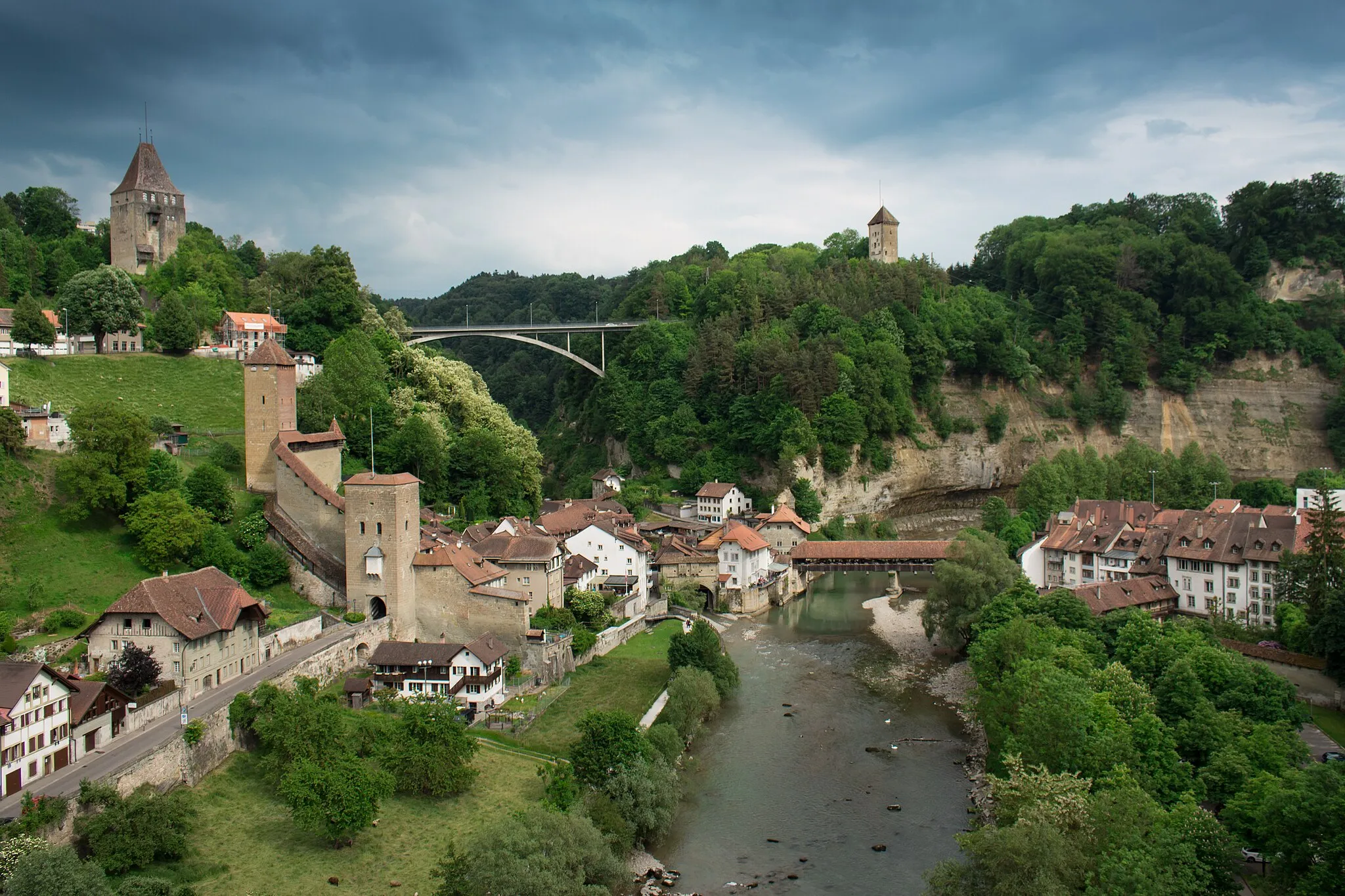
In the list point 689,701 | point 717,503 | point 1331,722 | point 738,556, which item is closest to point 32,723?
point 689,701

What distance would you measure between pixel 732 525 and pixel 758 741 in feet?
76.6

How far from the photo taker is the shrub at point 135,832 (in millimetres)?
21953

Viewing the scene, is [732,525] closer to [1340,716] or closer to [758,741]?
[758,741]

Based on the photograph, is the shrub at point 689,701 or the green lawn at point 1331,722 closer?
the green lawn at point 1331,722

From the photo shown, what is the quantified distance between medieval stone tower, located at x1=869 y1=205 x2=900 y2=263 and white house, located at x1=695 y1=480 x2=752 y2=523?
34.5 meters

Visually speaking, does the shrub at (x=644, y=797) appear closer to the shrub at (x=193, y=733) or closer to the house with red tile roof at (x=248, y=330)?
the shrub at (x=193, y=733)

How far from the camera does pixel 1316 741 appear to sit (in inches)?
1157

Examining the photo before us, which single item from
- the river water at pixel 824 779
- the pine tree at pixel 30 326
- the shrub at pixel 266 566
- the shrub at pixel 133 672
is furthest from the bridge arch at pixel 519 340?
the shrub at pixel 133 672

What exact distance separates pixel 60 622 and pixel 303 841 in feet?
37.8

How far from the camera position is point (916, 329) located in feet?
268

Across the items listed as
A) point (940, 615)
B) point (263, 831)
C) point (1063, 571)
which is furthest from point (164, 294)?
point (1063, 571)

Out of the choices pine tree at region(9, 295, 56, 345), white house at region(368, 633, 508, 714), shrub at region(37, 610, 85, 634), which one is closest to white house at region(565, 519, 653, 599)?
white house at region(368, 633, 508, 714)

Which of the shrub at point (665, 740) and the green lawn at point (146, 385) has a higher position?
the green lawn at point (146, 385)

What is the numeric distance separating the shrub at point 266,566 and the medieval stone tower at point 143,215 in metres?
28.6
